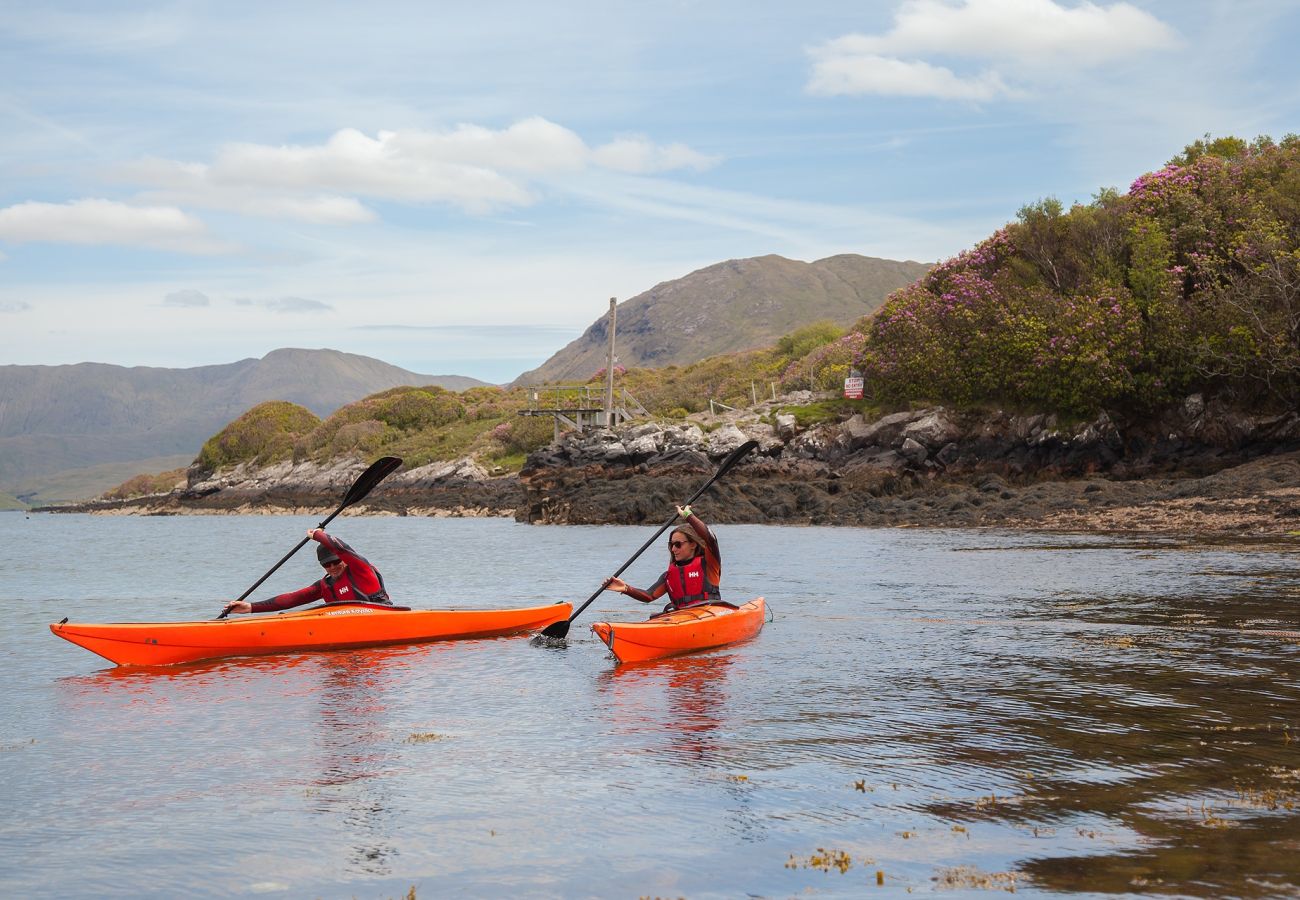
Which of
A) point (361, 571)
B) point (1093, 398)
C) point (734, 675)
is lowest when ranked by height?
point (734, 675)

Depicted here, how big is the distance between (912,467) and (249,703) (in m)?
37.2

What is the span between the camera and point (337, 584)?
50.3ft

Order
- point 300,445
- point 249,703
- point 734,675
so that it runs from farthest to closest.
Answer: point 300,445, point 734,675, point 249,703

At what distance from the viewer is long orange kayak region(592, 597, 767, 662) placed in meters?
13.6

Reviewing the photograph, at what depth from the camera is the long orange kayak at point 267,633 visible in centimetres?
1380

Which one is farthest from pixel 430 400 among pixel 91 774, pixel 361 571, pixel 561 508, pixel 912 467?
pixel 91 774

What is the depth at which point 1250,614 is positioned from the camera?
15.7m

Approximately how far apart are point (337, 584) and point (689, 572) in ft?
15.9

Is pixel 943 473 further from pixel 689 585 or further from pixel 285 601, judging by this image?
pixel 285 601

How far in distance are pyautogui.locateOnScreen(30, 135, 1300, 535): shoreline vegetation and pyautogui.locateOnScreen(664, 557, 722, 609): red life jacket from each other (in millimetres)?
19667

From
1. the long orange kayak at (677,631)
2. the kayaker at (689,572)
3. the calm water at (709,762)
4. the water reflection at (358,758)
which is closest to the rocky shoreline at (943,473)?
the calm water at (709,762)

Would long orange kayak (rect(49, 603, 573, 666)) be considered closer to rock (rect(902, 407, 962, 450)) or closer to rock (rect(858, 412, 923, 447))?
rock (rect(902, 407, 962, 450))

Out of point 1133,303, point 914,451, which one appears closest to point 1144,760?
point 1133,303

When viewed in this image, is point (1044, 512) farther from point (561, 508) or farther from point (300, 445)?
point (300, 445)
